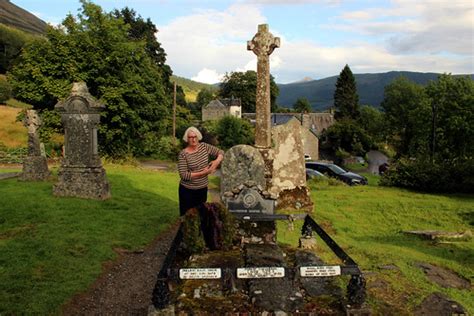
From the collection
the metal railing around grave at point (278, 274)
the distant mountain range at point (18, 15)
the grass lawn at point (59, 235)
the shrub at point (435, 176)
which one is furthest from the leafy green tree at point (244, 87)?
the metal railing around grave at point (278, 274)

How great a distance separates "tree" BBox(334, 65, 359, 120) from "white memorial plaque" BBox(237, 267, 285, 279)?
82.4 meters

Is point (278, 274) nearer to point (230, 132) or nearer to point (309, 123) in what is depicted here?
point (230, 132)

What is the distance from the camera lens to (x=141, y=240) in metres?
10.6

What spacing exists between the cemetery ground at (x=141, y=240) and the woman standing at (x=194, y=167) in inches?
80.5

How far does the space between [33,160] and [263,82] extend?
10749 mm

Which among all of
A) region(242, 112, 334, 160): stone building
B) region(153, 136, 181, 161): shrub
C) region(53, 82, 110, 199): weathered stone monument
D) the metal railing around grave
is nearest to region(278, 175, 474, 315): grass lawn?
the metal railing around grave

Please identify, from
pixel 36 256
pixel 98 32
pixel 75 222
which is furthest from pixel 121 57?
pixel 36 256

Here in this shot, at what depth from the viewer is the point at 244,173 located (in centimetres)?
1043

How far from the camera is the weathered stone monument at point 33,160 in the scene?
17.5m

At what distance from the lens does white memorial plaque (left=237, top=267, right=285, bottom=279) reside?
460 cm

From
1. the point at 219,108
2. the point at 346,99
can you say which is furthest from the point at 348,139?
the point at 219,108

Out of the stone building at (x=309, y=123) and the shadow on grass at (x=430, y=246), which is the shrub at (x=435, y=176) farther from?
the stone building at (x=309, y=123)

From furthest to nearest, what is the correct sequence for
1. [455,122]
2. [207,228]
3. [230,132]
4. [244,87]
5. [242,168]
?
1. [244,87]
2. [230,132]
3. [455,122]
4. [242,168]
5. [207,228]

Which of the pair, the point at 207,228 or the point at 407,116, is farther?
the point at 407,116
